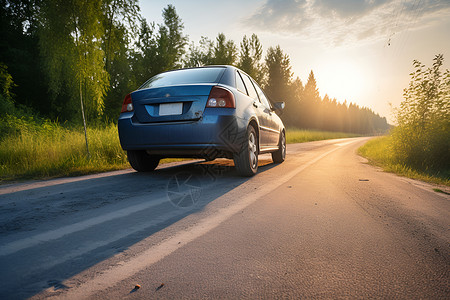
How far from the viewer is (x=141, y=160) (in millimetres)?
5395

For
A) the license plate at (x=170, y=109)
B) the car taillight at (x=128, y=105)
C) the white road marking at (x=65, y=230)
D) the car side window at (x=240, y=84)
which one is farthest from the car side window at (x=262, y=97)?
the white road marking at (x=65, y=230)

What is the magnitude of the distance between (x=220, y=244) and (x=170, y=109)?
284 cm

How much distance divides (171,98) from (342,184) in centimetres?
315

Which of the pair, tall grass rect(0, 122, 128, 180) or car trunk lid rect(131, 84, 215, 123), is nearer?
car trunk lid rect(131, 84, 215, 123)

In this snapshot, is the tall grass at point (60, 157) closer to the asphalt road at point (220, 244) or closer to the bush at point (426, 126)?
the asphalt road at point (220, 244)

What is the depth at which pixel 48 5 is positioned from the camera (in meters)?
6.58

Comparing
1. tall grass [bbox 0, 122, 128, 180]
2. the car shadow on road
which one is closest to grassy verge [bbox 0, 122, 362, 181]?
tall grass [bbox 0, 122, 128, 180]

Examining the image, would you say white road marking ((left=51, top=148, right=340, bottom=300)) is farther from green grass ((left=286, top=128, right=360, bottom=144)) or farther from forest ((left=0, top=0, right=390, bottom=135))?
green grass ((left=286, top=128, right=360, bottom=144))

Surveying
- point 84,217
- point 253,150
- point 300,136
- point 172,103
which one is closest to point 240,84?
point 253,150

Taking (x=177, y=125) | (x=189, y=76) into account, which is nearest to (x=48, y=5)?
(x=189, y=76)

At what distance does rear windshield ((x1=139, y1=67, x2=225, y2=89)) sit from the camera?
4730 millimetres

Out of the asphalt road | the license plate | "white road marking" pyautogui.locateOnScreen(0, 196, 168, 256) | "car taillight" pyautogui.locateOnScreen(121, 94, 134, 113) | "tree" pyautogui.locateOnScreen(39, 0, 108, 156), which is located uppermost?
"tree" pyautogui.locateOnScreen(39, 0, 108, 156)

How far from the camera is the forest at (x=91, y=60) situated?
6801mm

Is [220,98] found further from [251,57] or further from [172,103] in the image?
[251,57]
